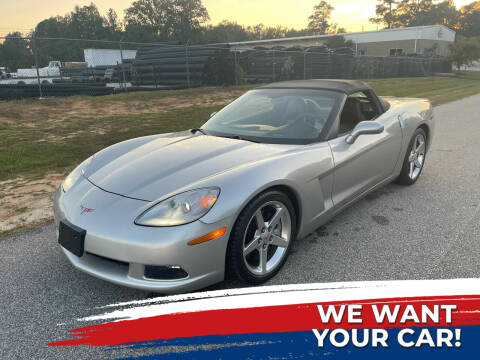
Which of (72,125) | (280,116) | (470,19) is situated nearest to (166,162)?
(280,116)

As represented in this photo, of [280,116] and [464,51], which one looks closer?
[280,116]

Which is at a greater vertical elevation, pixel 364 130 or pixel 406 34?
pixel 406 34

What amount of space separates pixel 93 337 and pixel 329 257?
1.83m

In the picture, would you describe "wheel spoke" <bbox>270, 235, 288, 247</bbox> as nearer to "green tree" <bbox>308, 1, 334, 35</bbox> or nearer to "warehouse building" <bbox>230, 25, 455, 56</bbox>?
"warehouse building" <bbox>230, 25, 455, 56</bbox>

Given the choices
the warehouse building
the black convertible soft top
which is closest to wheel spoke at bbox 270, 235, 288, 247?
the black convertible soft top

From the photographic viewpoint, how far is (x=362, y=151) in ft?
12.1

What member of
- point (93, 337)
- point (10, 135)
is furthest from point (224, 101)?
point (93, 337)

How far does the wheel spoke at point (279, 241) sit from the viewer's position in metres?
2.87

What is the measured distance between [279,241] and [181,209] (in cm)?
85

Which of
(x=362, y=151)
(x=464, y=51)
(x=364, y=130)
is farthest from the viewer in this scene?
(x=464, y=51)

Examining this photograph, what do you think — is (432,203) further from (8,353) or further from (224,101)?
(224,101)

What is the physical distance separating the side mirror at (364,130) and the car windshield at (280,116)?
25cm

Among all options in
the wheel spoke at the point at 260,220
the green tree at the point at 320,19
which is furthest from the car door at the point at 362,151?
the green tree at the point at 320,19

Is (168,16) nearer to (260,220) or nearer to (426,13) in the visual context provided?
(426,13)
